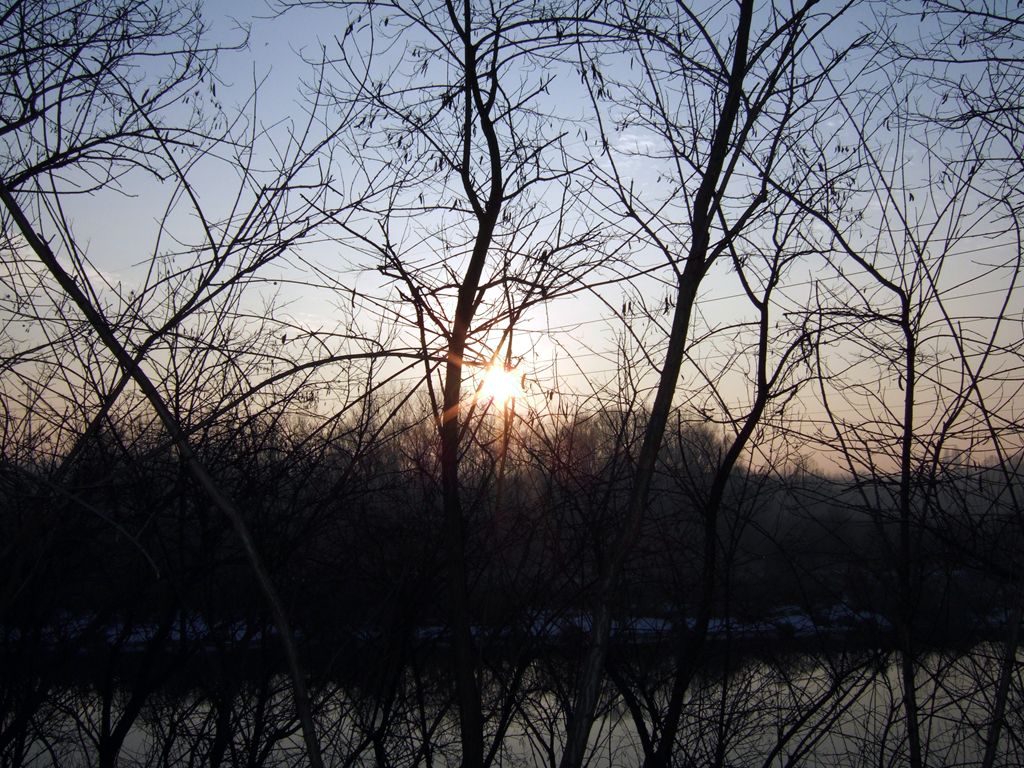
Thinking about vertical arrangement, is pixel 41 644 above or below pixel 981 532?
below

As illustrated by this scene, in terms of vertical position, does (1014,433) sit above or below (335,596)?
above

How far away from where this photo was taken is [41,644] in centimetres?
529

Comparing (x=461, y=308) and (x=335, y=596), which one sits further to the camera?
(x=335, y=596)

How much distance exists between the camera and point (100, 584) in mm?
5211

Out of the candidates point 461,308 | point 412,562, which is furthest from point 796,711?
point 461,308

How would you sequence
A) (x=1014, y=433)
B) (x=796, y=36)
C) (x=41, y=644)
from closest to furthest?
(x=796, y=36) → (x=1014, y=433) → (x=41, y=644)

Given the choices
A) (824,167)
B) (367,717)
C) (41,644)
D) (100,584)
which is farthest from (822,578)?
(41,644)

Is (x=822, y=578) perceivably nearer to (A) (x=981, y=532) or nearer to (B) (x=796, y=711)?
(B) (x=796, y=711)

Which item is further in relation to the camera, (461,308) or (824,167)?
(824,167)

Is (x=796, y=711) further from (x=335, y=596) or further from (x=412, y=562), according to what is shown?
(x=335, y=596)

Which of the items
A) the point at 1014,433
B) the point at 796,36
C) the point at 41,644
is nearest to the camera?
the point at 796,36

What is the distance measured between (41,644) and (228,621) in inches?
48.2

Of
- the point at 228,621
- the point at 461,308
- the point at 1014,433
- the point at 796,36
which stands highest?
the point at 796,36

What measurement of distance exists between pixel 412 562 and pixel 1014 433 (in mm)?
3302
